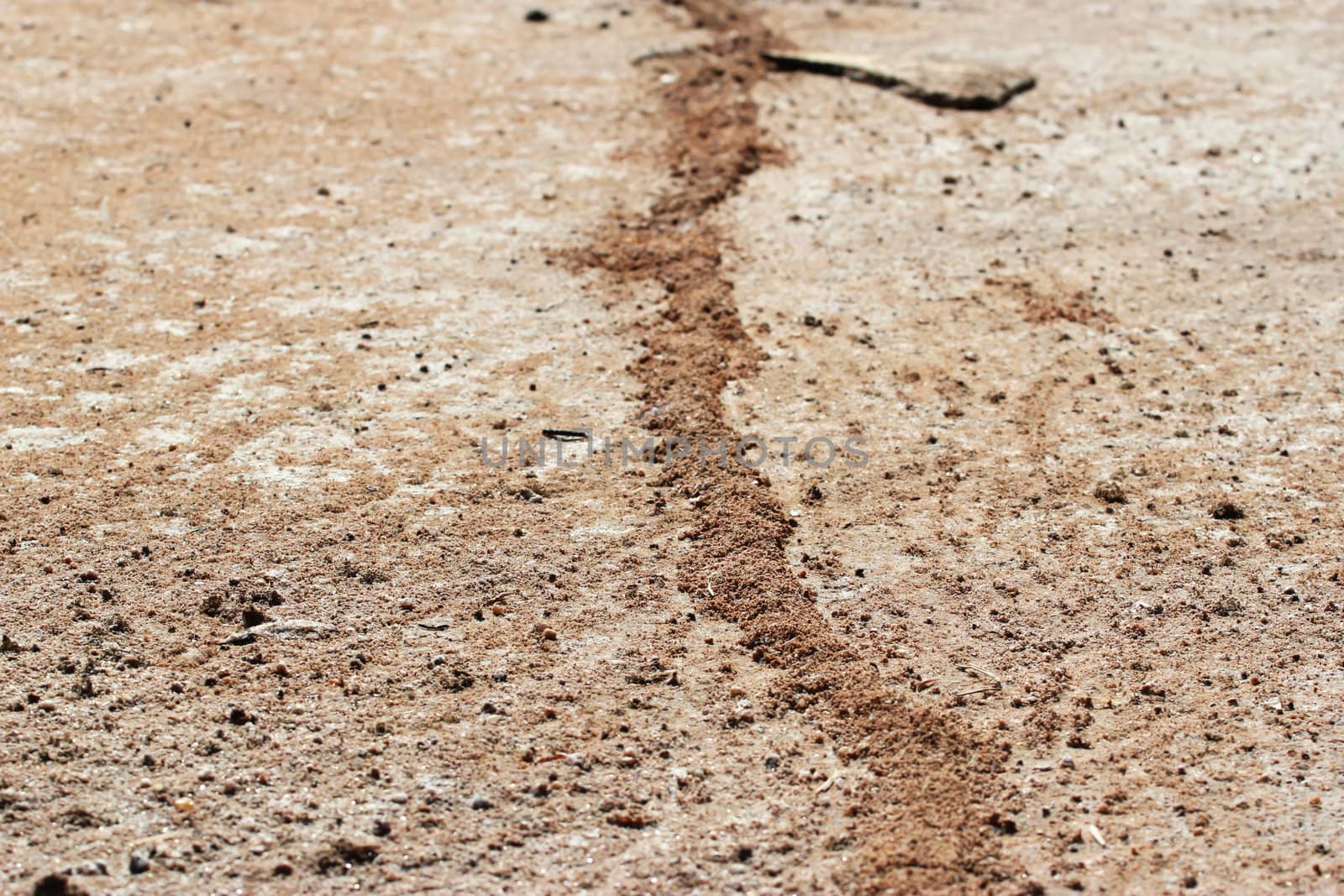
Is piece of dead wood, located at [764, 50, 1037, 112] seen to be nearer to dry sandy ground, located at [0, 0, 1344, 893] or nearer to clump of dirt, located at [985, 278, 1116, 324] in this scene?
dry sandy ground, located at [0, 0, 1344, 893]

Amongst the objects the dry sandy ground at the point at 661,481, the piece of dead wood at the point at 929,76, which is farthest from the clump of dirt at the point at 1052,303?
the piece of dead wood at the point at 929,76

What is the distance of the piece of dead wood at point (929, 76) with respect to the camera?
21.3 feet

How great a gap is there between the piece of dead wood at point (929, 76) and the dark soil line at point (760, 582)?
839 mm

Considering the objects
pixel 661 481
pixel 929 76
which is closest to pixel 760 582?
pixel 661 481

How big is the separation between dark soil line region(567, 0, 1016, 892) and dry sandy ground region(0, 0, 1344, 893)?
1 cm

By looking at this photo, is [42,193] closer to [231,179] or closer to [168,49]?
[231,179]

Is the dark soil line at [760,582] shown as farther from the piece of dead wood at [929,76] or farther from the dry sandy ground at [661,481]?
the piece of dead wood at [929,76]

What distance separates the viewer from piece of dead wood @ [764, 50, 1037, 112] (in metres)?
6.49

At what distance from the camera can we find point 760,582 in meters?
3.62

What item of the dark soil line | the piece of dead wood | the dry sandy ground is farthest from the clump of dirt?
the piece of dead wood

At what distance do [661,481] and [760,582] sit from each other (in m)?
0.53

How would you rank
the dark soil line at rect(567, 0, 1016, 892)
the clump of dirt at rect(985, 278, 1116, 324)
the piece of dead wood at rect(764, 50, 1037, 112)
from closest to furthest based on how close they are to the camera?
the dark soil line at rect(567, 0, 1016, 892) → the clump of dirt at rect(985, 278, 1116, 324) → the piece of dead wood at rect(764, 50, 1037, 112)

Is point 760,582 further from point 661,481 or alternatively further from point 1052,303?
point 1052,303

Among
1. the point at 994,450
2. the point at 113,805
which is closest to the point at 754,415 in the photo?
the point at 994,450
